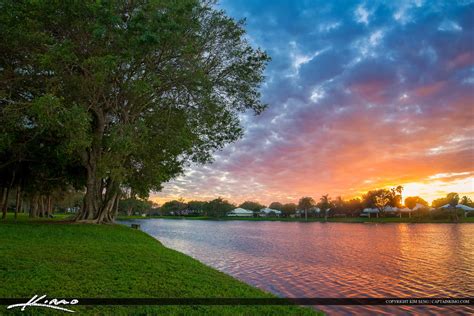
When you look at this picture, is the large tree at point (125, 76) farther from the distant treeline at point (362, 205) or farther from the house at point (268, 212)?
the house at point (268, 212)

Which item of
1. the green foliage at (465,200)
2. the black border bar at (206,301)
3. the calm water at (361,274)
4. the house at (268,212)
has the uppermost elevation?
the green foliage at (465,200)

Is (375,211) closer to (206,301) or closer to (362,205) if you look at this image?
(362,205)

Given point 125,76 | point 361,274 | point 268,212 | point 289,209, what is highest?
point 125,76

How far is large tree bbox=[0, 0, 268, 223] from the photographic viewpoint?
22047 mm

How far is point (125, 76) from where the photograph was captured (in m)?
28.7

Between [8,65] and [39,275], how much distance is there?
22.3 meters

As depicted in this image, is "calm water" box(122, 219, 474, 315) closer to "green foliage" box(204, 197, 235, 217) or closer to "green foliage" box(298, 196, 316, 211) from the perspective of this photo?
"green foliage" box(298, 196, 316, 211)

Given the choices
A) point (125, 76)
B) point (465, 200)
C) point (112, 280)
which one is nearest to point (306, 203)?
point (465, 200)

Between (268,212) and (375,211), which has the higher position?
(375,211)

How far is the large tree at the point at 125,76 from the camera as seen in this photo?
22.0m

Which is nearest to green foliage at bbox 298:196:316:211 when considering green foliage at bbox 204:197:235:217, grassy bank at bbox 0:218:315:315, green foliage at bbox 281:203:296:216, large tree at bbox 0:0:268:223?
green foliage at bbox 281:203:296:216

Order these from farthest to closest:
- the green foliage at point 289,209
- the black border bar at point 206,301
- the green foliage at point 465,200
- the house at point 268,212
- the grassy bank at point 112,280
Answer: the house at point 268,212 < the green foliage at point 289,209 < the green foliage at point 465,200 < the grassy bank at point 112,280 < the black border bar at point 206,301

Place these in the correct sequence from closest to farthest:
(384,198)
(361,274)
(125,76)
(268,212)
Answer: (361,274) < (125,76) < (384,198) < (268,212)

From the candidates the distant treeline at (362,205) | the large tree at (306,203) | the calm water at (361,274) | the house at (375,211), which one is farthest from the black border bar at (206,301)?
the large tree at (306,203)
